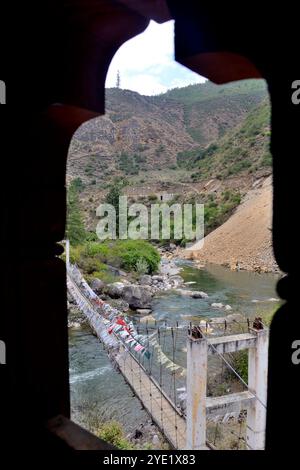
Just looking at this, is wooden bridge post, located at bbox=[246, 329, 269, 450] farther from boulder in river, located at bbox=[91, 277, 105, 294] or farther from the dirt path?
the dirt path

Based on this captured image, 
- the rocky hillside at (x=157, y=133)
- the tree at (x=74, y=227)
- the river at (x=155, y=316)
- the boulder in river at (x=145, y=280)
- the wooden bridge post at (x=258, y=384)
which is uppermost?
the rocky hillside at (x=157, y=133)

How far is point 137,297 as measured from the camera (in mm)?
22062

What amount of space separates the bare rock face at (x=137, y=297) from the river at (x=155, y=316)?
550 mm

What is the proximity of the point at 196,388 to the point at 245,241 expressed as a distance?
32.0m

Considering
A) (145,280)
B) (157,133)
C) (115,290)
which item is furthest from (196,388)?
(157,133)

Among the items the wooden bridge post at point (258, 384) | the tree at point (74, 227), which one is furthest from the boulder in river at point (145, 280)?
the wooden bridge post at point (258, 384)

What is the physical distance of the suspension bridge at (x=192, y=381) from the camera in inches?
277

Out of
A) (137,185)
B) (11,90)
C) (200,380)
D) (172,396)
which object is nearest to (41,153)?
(11,90)

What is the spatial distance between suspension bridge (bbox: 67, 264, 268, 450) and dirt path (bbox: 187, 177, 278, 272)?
658 inches

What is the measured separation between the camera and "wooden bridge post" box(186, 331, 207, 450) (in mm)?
6828

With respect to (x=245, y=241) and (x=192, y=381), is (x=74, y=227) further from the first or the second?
(x=192, y=381)

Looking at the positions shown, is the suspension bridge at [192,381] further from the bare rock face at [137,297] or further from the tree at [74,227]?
the tree at [74,227]

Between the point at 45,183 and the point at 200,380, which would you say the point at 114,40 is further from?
the point at 200,380

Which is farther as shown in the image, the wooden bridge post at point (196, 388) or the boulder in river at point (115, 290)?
the boulder in river at point (115, 290)
